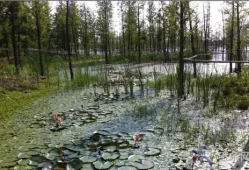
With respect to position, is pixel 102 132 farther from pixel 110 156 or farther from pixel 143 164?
pixel 143 164

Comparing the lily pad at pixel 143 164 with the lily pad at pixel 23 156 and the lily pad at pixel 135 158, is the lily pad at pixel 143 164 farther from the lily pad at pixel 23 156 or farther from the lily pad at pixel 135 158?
the lily pad at pixel 23 156

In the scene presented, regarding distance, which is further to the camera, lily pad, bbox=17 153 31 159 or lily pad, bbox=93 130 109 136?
lily pad, bbox=93 130 109 136

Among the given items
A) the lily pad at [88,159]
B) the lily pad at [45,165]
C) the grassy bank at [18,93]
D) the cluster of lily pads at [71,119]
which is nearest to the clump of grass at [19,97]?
the grassy bank at [18,93]

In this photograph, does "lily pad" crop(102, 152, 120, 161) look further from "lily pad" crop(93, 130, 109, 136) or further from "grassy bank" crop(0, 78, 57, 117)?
"grassy bank" crop(0, 78, 57, 117)

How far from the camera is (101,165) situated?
2.71 metres

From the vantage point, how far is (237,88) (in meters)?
6.05

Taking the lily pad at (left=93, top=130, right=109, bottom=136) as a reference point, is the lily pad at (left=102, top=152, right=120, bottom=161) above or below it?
below

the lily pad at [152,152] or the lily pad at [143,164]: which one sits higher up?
the lily pad at [152,152]

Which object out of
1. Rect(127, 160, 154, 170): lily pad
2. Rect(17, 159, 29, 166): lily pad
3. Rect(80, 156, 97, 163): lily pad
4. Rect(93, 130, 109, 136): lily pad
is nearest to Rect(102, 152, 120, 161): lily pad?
Rect(80, 156, 97, 163): lily pad

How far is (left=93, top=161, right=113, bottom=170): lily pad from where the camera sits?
2.67 meters

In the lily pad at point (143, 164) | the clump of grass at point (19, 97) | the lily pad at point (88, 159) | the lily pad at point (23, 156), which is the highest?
the clump of grass at point (19, 97)

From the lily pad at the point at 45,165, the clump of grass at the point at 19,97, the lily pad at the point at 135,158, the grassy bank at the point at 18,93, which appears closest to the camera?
the lily pad at the point at 45,165

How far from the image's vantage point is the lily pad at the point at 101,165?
105 inches

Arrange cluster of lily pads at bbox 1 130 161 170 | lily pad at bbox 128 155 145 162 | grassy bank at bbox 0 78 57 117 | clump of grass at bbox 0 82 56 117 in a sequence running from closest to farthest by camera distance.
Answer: cluster of lily pads at bbox 1 130 161 170
lily pad at bbox 128 155 145 162
clump of grass at bbox 0 82 56 117
grassy bank at bbox 0 78 57 117
